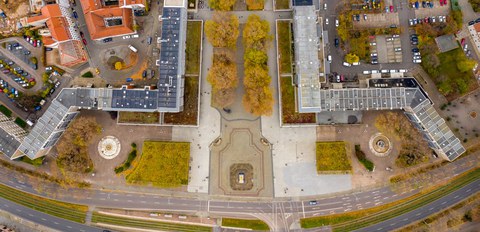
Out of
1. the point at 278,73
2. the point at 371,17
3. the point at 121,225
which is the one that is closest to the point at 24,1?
the point at 121,225

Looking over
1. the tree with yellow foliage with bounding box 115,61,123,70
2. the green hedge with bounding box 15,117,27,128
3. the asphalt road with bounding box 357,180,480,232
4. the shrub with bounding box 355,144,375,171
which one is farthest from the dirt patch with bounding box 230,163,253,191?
the green hedge with bounding box 15,117,27,128

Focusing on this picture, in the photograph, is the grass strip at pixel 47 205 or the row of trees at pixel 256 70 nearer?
the row of trees at pixel 256 70

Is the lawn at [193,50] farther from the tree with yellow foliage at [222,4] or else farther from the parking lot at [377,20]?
the parking lot at [377,20]

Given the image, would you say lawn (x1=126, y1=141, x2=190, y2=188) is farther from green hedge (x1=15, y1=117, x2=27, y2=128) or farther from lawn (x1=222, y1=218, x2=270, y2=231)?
green hedge (x1=15, y1=117, x2=27, y2=128)

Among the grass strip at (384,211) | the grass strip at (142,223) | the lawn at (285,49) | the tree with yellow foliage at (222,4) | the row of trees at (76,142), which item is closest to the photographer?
the row of trees at (76,142)

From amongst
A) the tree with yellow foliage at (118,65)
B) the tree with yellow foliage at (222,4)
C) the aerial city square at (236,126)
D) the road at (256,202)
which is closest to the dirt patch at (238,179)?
the aerial city square at (236,126)

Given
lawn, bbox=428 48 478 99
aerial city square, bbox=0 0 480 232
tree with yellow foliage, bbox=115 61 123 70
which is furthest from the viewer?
tree with yellow foliage, bbox=115 61 123 70
